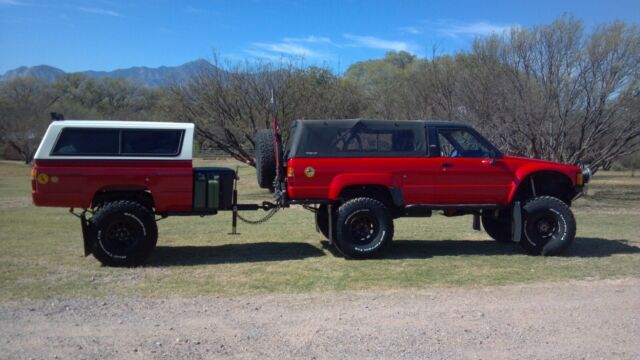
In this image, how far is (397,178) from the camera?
9383 millimetres

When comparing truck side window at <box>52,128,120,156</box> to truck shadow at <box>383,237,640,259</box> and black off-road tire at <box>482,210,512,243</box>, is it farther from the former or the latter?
black off-road tire at <box>482,210,512,243</box>

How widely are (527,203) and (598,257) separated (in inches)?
54.8

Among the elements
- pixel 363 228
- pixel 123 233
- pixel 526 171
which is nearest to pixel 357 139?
pixel 363 228

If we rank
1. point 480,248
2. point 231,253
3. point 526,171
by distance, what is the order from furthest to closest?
point 480,248 < point 231,253 < point 526,171

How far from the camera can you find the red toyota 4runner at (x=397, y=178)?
924 centimetres

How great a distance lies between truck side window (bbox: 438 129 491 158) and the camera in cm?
966

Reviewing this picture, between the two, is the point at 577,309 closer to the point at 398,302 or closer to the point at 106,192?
the point at 398,302

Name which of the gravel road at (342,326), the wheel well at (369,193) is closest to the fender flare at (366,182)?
the wheel well at (369,193)

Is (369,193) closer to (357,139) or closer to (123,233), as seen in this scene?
(357,139)

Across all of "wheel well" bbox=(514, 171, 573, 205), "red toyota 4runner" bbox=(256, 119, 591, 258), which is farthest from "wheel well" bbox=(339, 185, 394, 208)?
"wheel well" bbox=(514, 171, 573, 205)

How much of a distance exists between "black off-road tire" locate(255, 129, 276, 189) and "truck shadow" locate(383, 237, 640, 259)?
90.2 inches

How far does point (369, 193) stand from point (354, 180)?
1.63 feet

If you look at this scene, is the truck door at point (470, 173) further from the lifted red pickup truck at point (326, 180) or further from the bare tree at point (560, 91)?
the bare tree at point (560, 91)

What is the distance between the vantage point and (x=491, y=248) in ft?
34.4
